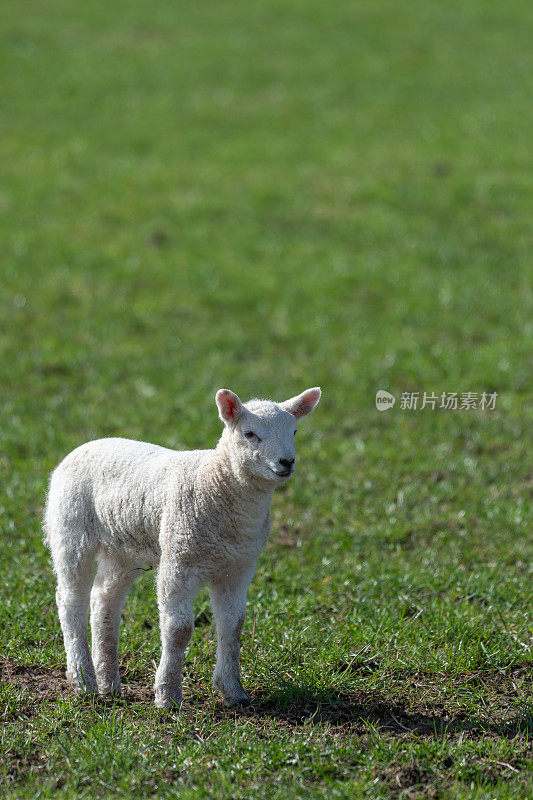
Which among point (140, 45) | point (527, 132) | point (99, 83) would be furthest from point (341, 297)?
point (140, 45)

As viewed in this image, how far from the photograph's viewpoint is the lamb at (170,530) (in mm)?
4500

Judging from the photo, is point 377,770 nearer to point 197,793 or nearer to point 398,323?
point 197,793

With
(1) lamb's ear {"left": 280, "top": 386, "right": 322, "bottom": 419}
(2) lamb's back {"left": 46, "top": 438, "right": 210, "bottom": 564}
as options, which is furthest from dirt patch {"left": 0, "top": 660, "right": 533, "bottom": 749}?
(1) lamb's ear {"left": 280, "top": 386, "right": 322, "bottom": 419}

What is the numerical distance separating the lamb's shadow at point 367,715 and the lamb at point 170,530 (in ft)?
0.64

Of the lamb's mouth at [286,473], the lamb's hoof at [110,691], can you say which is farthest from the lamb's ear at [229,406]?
the lamb's hoof at [110,691]

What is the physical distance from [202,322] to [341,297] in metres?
1.86

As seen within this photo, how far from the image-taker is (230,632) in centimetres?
475

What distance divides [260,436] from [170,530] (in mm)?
683

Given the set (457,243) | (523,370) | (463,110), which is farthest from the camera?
(463,110)

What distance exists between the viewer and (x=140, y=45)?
2095 centimetres
